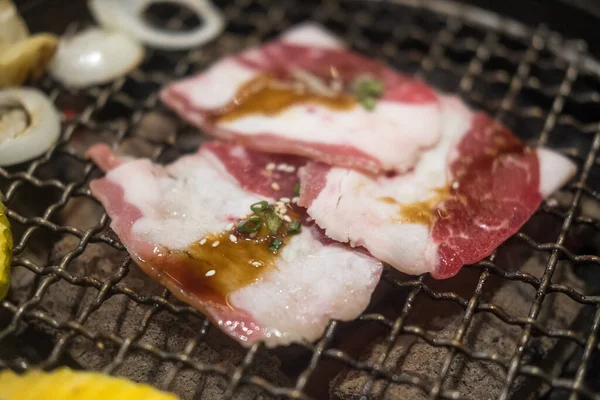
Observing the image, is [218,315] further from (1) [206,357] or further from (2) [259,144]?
(2) [259,144]

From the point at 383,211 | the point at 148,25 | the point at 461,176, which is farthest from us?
the point at 148,25

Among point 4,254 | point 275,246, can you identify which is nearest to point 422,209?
point 275,246

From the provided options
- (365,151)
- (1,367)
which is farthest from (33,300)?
(365,151)

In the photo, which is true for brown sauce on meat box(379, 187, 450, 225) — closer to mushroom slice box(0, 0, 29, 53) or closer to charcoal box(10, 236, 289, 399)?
charcoal box(10, 236, 289, 399)

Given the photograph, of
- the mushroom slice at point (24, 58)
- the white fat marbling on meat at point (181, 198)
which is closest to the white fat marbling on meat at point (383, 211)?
the white fat marbling on meat at point (181, 198)

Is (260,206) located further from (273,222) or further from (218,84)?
(218,84)

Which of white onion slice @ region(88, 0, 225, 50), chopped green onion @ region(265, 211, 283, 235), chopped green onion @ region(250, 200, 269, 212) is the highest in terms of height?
white onion slice @ region(88, 0, 225, 50)

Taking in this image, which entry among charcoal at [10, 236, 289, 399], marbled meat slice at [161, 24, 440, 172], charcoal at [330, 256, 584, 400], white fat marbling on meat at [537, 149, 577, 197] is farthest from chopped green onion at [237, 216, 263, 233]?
white fat marbling on meat at [537, 149, 577, 197]

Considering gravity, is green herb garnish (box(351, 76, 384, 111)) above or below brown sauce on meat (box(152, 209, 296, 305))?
above
